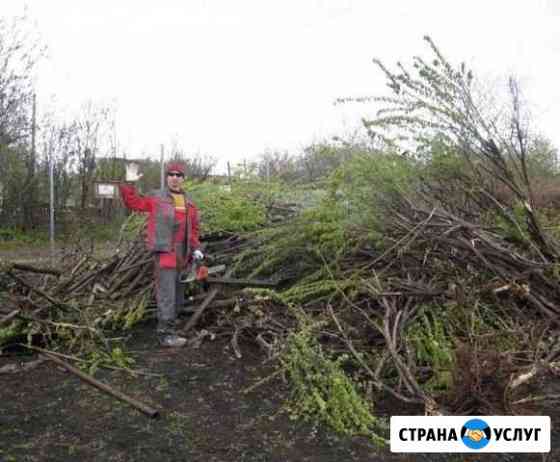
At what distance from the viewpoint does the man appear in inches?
190

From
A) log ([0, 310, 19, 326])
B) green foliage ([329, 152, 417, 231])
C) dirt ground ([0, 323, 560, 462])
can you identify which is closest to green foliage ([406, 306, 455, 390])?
dirt ground ([0, 323, 560, 462])

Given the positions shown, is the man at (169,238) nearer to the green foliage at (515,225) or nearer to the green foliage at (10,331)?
the green foliage at (10,331)

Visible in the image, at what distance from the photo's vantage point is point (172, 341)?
4.68 m

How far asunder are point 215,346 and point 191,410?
1.22 m

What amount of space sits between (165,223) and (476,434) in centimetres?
308

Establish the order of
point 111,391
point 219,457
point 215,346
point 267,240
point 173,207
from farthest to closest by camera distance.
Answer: point 267,240, point 173,207, point 215,346, point 111,391, point 219,457

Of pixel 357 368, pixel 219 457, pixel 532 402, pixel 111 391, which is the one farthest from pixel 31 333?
pixel 532 402

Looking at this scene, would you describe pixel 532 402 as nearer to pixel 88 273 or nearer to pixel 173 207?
pixel 173 207

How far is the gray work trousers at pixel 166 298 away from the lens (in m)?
4.81

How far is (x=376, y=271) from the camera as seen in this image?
476cm

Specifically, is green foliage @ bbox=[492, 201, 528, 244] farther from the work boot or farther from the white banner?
the work boot

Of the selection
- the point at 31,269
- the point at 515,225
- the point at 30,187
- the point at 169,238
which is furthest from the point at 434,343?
the point at 30,187

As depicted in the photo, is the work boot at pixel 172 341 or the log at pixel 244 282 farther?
the log at pixel 244 282

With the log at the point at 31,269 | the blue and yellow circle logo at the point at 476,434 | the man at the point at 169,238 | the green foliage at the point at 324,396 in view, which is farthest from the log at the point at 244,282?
the blue and yellow circle logo at the point at 476,434
